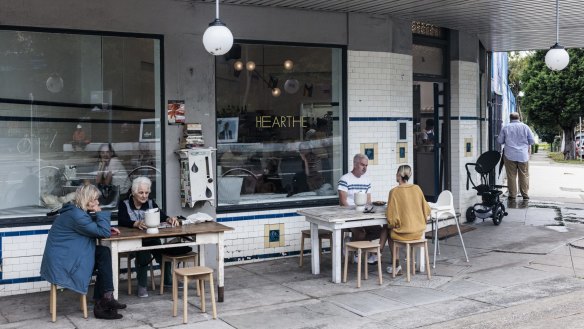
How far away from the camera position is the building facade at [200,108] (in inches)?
308

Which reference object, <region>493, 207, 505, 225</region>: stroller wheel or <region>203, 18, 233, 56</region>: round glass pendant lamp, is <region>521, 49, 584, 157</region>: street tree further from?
<region>203, 18, 233, 56</region>: round glass pendant lamp

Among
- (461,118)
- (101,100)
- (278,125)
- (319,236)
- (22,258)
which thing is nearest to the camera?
(22,258)

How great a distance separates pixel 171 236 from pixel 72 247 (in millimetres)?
957

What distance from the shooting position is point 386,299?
7.12 metres

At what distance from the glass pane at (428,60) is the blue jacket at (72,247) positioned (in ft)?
22.4

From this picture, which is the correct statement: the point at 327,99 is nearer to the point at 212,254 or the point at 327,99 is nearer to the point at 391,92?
the point at 391,92

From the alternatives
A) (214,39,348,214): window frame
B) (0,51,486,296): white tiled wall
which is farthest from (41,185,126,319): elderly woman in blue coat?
(214,39,348,214): window frame

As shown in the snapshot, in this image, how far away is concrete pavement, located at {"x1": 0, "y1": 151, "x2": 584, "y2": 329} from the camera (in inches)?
248

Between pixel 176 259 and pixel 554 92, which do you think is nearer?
pixel 176 259

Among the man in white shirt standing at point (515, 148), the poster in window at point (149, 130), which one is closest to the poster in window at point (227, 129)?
the poster in window at point (149, 130)

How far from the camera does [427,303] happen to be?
22.7ft

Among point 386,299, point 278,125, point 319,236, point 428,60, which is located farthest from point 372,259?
point 428,60

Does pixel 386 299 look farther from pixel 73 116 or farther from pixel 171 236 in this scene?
pixel 73 116

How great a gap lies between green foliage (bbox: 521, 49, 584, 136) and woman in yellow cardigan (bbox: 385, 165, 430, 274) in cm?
3203
